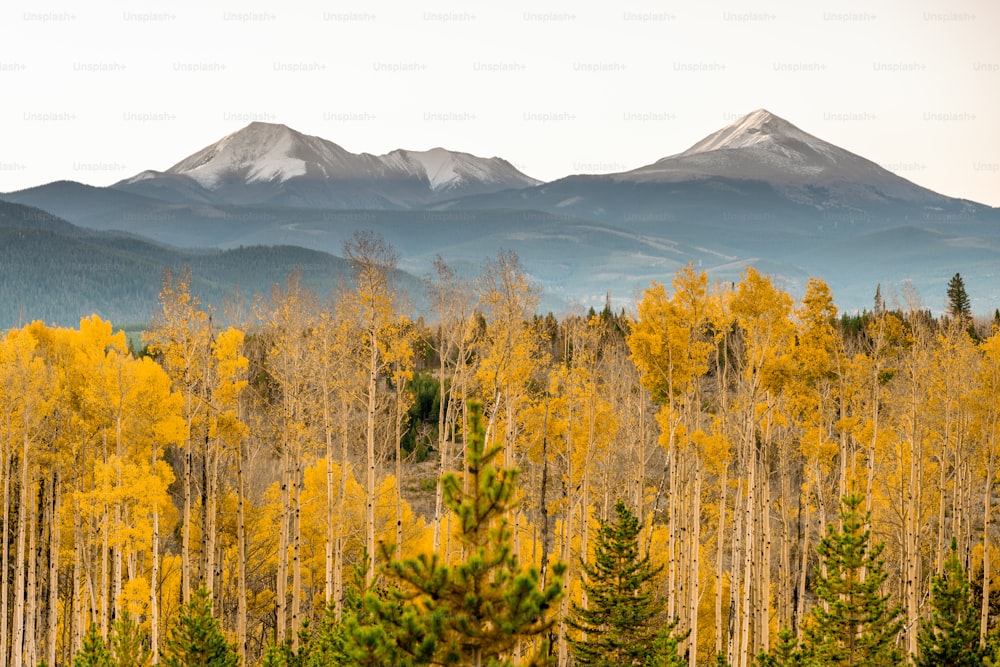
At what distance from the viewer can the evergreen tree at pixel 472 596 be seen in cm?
1038

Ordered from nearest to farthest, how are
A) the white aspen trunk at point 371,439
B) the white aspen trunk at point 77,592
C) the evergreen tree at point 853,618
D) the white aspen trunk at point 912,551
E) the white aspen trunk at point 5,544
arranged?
1. the evergreen tree at point 853,618
2. the white aspen trunk at point 371,439
3. the white aspen trunk at point 5,544
4. the white aspen trunk at point 912,551
5. the white aspen trunk at point 77,592

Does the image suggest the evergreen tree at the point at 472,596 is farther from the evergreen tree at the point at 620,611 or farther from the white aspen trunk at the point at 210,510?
the white aspen trunk at the point at 210,510

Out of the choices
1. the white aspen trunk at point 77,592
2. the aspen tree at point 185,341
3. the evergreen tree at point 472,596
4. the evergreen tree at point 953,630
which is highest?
the aspen tree at point 185,341

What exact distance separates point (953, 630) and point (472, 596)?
1490cm

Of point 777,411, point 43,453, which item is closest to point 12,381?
point 43,453

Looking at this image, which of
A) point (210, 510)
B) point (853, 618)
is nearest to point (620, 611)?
point (853, 618)

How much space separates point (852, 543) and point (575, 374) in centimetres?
996

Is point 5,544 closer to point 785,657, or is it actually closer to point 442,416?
point 442,416

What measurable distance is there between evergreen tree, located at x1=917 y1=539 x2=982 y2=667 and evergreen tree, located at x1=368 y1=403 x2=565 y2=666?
13497mm

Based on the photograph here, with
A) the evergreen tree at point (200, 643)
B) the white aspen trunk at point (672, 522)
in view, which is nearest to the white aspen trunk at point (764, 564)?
the white aspen trunk at point (672, 522)

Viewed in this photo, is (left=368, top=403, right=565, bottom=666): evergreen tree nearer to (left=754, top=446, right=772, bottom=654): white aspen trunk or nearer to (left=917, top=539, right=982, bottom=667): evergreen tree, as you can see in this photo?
(left=917, top=539, right=982, bottom=667): evergreen tree

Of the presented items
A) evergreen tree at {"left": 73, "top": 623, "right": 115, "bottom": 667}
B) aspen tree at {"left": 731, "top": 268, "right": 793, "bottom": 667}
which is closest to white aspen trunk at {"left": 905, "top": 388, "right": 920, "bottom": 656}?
aspen tree at {"left": 731, "top": 268, "right": 793, "bottom": 667}

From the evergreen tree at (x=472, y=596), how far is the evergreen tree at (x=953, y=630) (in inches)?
531

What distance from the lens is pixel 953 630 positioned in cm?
1934
